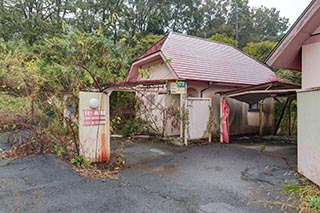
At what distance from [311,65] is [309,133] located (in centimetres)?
203

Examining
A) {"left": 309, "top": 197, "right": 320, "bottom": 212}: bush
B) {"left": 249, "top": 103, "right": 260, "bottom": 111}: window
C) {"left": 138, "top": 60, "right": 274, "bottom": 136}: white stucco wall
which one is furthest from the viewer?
{"left": 249, "top": 103, "right": 260, "bottom": 111}: window

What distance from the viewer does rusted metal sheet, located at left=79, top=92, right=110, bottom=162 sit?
617cm

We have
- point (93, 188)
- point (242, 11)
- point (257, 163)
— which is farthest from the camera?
point (242, 11)

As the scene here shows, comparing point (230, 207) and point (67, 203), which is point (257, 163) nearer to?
point (230, 207)

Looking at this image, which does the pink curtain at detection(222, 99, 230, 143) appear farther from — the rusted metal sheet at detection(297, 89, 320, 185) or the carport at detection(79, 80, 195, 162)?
the carport at detection(79, 80, 195, 162)

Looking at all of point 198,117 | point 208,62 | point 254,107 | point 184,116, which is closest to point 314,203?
point 184,116

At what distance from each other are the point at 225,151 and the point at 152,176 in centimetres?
400

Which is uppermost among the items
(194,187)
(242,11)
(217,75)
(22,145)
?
(242,11)

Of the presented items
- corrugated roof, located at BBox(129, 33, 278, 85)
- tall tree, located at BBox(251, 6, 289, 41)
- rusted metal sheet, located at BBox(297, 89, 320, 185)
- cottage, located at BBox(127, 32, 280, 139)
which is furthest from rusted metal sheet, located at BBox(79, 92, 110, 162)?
tall tree, located at BBox(251, 6, 289, 41)

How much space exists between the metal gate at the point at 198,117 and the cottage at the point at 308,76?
382 cm

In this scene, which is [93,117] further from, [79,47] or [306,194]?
[306,194]

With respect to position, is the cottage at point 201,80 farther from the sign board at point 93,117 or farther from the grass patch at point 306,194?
the grass patch at point 306,194

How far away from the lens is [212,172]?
623 centimetres

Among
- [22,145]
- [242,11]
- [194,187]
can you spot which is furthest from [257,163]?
[242,11]
